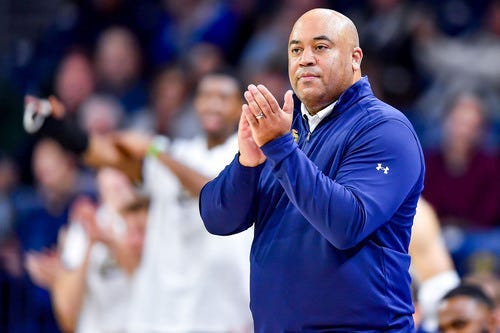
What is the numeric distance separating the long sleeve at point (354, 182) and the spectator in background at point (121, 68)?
727 centimetres

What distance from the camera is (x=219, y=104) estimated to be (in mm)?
6754

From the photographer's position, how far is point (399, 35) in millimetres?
9570

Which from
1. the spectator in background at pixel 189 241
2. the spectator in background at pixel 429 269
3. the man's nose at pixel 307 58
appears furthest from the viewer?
the spectator in background at pixel 189 241

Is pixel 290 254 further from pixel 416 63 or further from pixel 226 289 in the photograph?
pixel 416 63

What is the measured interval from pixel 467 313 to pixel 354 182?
6.52ft

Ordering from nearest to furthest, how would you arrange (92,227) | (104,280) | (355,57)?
(355,57)
(92,227)
(104,280)

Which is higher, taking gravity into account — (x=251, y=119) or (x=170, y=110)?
(x=251, y=119)

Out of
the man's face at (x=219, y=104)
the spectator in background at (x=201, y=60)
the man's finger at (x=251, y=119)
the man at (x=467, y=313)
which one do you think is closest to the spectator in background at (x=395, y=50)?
the spectator in background at (x=201, y=60)

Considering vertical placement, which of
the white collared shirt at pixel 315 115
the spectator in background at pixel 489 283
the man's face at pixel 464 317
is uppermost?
the white collared shirt at pixel 315 115

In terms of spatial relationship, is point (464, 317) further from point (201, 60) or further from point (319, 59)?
point (201, 60)

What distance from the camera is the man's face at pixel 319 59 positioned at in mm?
3926

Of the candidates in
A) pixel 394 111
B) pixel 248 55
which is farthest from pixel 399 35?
pixel 394 111

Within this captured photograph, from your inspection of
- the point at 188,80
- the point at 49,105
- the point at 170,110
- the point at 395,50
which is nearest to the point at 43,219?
the point at 170,110

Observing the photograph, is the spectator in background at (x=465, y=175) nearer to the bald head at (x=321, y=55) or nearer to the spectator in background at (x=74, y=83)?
the spectator in background at (x=74, y=83)
